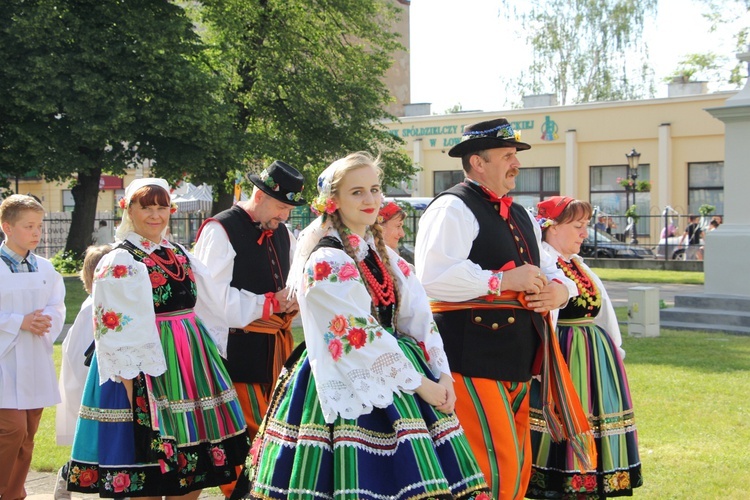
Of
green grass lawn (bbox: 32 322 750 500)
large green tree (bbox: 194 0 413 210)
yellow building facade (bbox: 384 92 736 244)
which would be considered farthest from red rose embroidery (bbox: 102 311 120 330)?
yellow building facade (bbox: 384 92 736 244)

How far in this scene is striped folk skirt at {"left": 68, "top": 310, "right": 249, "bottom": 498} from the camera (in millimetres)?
4055

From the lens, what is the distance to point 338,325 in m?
3.29

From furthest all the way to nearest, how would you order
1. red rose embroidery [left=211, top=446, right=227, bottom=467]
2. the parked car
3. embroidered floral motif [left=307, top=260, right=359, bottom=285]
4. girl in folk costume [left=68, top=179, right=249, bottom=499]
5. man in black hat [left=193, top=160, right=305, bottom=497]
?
the parked car
man in black hat [left=193, top=160, right=305, bottom=497]
red rose embroidery [left=211, top=446, right=227, bottom=467]
girl in folk costume [left=68, top=179, right=249, bottom=499]
embroidered floral motif [left=307, top=260, right=359, bottom=285]

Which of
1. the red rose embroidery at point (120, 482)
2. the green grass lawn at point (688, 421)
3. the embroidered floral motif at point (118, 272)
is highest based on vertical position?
the embroidered floral motif at point (118, 272)

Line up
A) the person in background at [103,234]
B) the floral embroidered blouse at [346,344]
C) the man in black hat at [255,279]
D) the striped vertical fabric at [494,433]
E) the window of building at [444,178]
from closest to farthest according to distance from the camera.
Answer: the floral embroidered blouse at [346,344]
the striped vertical fabric at [494,433]
the man in black hat at [255,279]
the person in background at [103,234]
the window of building at [444,178]

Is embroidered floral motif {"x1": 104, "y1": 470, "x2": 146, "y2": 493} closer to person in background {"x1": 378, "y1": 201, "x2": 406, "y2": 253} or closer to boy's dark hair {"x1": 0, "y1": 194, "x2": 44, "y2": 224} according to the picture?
boy's dark hair {"x1": 0, "y1": 194, "x2": 44, "y2": 224}

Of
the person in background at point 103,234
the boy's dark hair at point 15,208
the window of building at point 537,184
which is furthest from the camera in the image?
the window of building at point 537,184

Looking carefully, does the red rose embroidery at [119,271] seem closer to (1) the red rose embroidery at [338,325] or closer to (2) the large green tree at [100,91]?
(1) the red rose embroidery at [338,325]

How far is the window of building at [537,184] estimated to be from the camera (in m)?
38.1

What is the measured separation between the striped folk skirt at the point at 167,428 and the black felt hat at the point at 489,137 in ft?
5.07

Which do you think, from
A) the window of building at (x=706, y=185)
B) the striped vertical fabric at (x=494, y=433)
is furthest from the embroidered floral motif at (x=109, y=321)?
the window of building at (x=706, y=185)

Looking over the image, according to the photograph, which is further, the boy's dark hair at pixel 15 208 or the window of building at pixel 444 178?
the window of building at pixel 444 178

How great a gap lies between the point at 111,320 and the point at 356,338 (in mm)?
1396

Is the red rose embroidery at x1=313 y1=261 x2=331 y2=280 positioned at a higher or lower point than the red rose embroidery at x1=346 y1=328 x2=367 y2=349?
higher
